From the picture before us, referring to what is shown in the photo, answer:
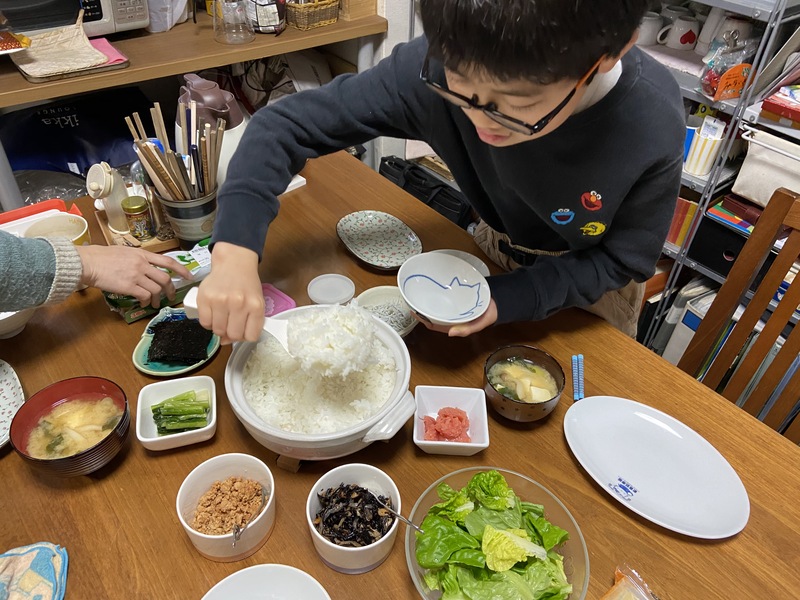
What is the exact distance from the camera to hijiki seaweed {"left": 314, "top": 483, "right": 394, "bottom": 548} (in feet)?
2.54

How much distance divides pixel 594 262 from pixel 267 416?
70 centimetres

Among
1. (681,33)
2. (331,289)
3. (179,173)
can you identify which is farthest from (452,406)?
(681,33)

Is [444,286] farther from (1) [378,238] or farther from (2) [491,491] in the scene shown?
(2) [491,491]

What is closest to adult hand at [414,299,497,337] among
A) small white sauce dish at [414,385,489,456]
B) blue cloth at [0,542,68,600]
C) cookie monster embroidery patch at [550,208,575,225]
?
small white sauce dish at [414,385,489,456]

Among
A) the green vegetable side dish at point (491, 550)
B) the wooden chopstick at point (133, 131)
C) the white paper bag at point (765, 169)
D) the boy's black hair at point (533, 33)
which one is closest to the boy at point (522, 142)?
the boy's black hair at point (533, 33)

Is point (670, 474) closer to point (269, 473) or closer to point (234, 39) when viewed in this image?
point (269, 473)

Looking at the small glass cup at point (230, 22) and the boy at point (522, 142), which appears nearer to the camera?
the boy at point (522, 142)

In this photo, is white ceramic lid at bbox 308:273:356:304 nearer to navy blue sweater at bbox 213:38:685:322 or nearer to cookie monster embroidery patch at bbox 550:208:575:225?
navy blue sweater at bbox 213:38:685:322

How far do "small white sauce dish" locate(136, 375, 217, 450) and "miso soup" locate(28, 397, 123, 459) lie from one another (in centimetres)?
4

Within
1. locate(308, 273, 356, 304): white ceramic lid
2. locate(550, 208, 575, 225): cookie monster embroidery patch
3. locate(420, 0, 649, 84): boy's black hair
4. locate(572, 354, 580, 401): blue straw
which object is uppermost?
locate(420, 0, 649, 84): boy's black hair

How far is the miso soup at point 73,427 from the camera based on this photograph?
869mm

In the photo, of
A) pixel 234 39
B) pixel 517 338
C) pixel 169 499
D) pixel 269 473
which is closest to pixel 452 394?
pixel 517 338

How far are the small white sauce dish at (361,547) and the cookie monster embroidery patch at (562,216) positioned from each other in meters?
0.62

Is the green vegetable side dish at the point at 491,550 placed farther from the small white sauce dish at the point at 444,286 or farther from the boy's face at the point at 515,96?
the boy's face at the point at 515,96
